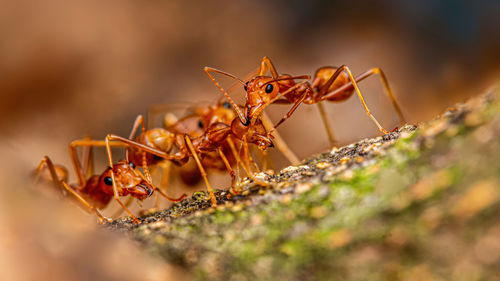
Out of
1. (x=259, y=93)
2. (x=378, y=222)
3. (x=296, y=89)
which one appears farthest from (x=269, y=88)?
(x=378, y=222)

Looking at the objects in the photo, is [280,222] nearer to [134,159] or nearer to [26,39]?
[134,159]

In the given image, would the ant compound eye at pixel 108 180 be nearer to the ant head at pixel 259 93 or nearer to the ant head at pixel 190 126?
the ant head at pixel 190 126

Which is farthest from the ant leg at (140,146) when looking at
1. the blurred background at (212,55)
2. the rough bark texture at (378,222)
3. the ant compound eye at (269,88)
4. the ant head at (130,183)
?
the blurred background at (212,55)

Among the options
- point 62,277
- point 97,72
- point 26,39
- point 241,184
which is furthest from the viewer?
point 97,72

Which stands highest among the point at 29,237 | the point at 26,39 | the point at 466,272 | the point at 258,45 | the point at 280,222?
the point at 26,39

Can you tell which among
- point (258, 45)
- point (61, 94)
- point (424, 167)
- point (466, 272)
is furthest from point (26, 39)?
point (466, 272)

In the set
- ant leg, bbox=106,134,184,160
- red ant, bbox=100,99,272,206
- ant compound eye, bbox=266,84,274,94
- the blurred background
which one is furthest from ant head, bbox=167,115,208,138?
ant compound eye, bbox=266,84,274,94
